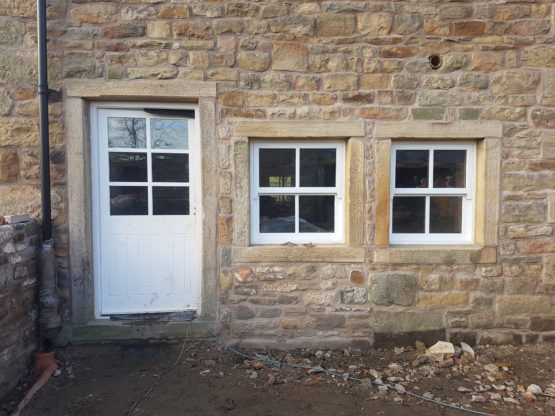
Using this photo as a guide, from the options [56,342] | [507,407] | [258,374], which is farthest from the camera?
[56,342]

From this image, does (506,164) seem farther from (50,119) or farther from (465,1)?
(50,119)

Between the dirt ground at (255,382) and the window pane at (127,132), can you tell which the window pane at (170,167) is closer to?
the window pane at (127,132)

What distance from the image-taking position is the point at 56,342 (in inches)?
134

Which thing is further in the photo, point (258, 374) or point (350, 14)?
point (350, 14)

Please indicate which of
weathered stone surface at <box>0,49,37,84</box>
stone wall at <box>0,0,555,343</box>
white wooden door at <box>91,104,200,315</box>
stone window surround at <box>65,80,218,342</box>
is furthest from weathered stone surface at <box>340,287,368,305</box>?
weathered stone surface at <box>0,49,37,84</box>

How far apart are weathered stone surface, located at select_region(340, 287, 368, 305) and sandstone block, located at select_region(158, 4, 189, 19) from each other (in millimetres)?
3022

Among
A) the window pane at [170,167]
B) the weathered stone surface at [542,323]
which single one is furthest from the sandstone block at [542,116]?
the window pane at [170,167]

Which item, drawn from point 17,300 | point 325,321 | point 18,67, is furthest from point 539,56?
point 17,300

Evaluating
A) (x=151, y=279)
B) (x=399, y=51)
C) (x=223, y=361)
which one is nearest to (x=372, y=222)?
(x=399, y=51)

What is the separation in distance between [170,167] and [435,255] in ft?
9.01

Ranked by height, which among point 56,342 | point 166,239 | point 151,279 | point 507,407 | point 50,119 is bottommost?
point 507,407

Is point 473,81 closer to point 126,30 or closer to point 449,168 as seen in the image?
point 449,168

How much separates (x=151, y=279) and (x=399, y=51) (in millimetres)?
3285

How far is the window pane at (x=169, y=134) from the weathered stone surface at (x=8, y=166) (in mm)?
1221
